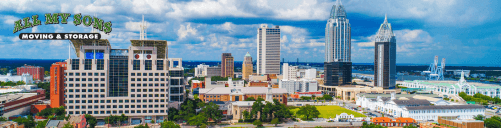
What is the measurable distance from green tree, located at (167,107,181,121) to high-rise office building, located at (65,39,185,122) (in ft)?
5.51

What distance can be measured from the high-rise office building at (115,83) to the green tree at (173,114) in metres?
1.68

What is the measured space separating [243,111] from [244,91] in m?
45.3

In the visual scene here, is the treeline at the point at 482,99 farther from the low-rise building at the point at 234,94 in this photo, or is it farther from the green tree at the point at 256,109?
the green tree at the point at 256,109

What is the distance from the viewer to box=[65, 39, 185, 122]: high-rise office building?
9656 cm

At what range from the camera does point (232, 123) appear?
103312mm

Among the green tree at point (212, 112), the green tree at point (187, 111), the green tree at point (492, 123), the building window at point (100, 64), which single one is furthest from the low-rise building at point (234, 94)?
the green tree at point (492, 123)

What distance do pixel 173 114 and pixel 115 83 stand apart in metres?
18.3

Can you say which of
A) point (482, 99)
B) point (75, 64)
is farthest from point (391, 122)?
point (75, 64)

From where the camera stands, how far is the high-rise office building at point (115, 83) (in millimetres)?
96562

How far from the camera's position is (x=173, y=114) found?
101188 mm

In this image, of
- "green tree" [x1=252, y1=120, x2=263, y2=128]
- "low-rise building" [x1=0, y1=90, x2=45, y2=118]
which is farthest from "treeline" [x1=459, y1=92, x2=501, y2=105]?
"low-rise building" [x1=0, y1=90, x2=45, y2=118]

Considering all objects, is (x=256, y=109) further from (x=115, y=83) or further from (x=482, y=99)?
(x=482, y=99)

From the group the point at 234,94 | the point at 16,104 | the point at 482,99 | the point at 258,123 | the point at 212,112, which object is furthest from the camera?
the point at 482,99

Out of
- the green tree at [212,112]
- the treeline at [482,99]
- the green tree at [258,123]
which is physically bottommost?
the green tree at [258,123]
